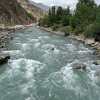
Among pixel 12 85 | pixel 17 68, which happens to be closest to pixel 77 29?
pixel 17 68

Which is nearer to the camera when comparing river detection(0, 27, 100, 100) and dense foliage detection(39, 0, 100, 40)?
river detection(0, 27, 100, 100)

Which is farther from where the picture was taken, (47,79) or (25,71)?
(25,71)

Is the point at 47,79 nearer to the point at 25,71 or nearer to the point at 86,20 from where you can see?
the point at 25,71

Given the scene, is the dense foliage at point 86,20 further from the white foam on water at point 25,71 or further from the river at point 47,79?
the white foam on water at point 25,71

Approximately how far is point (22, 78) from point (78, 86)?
6.14 m

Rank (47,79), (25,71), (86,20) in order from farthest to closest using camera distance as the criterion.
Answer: (86,20) → (25,71) → (47,79)

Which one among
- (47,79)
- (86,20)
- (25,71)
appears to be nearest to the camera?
(47,79)

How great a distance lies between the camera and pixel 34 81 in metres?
22.7

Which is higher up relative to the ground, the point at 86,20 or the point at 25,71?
the point at 86,20

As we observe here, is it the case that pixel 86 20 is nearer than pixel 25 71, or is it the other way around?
pixel 25 71

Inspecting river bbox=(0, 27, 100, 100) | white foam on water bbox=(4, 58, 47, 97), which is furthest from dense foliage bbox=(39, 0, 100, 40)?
white foam on water bbox=(4, 58, 47, 97)

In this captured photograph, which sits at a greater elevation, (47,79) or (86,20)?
(86,20)

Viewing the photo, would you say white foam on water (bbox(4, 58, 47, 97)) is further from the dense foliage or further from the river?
the dense foliage

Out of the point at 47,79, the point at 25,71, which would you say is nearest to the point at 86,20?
the point at 25,71
